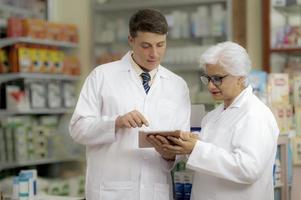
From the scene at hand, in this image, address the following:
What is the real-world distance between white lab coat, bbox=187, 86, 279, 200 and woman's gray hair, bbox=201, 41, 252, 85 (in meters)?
0.12

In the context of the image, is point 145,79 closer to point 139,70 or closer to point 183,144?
point 139,70

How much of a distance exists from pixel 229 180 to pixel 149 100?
594 mm

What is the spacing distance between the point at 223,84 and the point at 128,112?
0.48 m

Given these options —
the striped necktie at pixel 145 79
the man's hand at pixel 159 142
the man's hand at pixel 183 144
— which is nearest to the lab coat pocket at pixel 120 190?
the man's hand at pixel 159 142

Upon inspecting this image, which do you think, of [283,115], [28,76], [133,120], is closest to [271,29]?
[283,115]

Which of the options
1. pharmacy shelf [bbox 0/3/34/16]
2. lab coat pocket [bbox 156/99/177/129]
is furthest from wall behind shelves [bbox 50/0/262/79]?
lab coat pocket [bbox 156/99/177/129]

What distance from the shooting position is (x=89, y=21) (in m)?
6.25

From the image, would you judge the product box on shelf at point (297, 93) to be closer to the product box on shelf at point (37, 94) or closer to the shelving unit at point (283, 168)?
the shelving unit at point (283, 168)

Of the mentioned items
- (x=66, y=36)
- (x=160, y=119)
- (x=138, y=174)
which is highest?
(x=66, y=36)

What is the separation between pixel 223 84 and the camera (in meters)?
2.57

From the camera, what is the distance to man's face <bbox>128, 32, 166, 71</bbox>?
2742mm

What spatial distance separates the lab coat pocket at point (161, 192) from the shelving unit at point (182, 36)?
259 centimetres

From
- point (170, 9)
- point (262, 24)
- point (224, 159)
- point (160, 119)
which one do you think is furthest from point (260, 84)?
point (170, 9)

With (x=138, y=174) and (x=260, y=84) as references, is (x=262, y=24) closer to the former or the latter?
(x=260, y=84)
